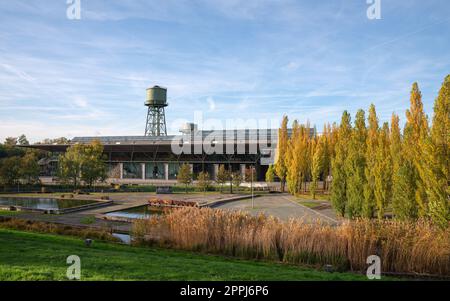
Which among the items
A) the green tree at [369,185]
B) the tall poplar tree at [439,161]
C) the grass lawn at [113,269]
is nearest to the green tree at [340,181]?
the green tree at [369,185]

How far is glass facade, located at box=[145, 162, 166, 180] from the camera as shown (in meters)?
66.2

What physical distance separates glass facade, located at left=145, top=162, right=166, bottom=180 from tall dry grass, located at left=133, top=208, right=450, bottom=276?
2045 inches

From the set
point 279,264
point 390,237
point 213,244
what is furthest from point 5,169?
point 390,237

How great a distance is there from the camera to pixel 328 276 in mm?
9188

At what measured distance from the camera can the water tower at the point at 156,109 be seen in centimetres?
7594

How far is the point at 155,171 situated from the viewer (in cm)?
6669

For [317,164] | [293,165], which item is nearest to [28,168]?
[293,165]

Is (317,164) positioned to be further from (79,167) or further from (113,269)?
(113,269)

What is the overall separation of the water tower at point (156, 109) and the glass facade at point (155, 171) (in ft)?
33.6

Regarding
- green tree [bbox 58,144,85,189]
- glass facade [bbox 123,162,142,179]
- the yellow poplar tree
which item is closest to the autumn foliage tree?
the yellow poplar tree

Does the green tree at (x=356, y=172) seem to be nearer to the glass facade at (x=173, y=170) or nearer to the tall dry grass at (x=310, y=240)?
the tall dry grass at (x=310, y=240)

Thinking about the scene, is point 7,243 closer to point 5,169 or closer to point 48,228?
point 48,228

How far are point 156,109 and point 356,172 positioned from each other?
202 ft
